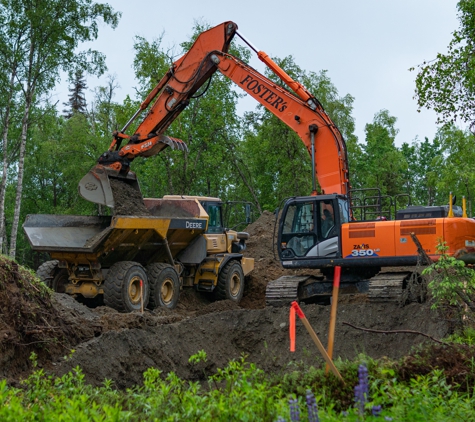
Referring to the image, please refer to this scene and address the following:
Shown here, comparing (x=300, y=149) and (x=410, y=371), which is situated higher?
(x=300, y=149)

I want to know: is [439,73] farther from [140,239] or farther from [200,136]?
[200,136]

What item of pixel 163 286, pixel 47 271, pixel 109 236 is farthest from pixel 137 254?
pixel 47 271

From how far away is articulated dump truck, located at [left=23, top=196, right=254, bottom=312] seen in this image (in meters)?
13.1

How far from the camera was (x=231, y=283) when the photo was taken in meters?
16.4

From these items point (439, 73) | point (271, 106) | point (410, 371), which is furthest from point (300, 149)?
point (410, 371)

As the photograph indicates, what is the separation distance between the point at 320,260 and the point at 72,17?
16274 millimetres

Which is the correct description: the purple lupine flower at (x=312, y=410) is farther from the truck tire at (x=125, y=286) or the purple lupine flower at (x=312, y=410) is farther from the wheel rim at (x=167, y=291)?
the wheel rim at (x=167, y=291)

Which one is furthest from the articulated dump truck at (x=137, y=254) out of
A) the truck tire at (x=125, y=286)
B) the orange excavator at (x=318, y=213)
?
the orange excavator at (x=318, y=213)

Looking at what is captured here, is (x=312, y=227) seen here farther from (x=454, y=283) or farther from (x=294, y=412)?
(x=294, y=412)

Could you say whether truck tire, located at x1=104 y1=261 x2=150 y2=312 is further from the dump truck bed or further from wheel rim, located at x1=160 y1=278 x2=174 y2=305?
wheel rim, located at x1=160 y1=278 x2=174 y2=305

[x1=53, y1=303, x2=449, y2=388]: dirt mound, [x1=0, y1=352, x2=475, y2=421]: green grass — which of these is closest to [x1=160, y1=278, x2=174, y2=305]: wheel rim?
[x1=53, y1=303, x2=449, y2=388]: dirt mound

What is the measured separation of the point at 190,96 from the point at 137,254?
13.1 ft

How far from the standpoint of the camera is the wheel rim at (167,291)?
1434 cm

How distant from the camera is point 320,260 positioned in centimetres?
1232
